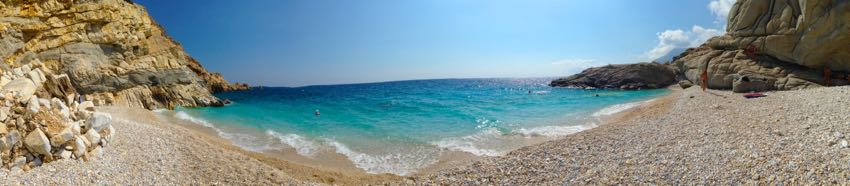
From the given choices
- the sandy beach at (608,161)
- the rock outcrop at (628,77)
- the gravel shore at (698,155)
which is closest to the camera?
the gravel shore at (698,155)

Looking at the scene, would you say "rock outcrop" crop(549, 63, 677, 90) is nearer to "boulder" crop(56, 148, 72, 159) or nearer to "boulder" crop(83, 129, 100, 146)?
"boulder" crop(83, 129, 100, 146)

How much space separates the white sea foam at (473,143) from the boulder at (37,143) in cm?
1056

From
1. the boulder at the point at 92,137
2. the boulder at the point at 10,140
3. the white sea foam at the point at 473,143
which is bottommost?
the white sea foam at the point at 473,143

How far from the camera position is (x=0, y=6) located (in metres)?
18.9

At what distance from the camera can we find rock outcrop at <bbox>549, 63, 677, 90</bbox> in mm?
45094

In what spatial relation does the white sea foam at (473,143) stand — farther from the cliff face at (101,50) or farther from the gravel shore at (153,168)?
the cliff face at (101,50)

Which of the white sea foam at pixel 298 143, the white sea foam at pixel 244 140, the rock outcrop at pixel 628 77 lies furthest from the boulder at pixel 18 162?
the rock outcrop at pixel 628 77

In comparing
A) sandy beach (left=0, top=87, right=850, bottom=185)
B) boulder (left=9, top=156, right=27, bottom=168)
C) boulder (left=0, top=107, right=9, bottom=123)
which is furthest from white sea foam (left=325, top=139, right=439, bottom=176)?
boulder (left=0, top=107, right=9, bottom=123)

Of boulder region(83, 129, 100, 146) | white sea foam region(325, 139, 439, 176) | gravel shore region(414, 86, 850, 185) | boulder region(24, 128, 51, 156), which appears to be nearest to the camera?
gravel shore region(414, 86, 850, 185)

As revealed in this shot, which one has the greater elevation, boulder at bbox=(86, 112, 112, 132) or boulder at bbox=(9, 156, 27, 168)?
boulder at bbox=(86, 112, 112, 132)

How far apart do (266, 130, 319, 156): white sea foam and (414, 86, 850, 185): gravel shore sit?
20.6 ft

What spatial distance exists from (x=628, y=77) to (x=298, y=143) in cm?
4932

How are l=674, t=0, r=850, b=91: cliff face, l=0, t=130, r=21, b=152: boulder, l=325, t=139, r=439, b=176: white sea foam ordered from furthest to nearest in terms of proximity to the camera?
l=674, t=0, r=850, b=91: cliff face, l=325, t=139, r=439, b=176: white sea foam, l=0, t=130, r=21, b=152: boulder

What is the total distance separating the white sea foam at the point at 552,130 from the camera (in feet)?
46.8
